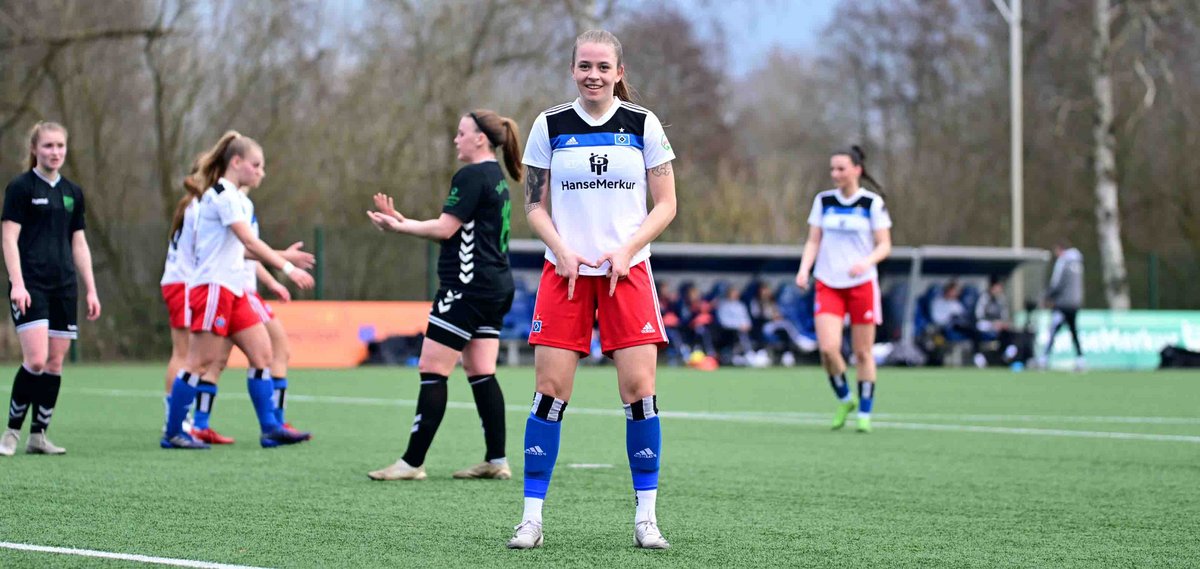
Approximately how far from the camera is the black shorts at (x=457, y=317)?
26.4 ft

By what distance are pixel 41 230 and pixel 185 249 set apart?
4.60ft

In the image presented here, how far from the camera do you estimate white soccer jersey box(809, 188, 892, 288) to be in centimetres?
1180

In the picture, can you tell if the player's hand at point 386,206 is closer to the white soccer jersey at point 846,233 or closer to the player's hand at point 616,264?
the player's hand at point 616,264

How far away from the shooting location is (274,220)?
28.1 meters

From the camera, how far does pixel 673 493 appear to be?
754 cm

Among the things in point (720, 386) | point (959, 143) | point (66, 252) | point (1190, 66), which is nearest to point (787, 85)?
point (959, 143)

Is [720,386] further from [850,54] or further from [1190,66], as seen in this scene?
[850,54]

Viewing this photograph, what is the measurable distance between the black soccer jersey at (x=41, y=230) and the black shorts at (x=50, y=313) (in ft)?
0.15

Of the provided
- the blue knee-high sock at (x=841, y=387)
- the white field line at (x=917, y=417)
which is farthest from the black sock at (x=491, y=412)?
the white field line at (x=917, y=417)

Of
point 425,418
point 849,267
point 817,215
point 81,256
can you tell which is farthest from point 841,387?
point 81,256

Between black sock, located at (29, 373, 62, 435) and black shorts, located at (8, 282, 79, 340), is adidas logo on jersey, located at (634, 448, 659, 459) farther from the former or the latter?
black sock, located at (29, 373, 62, 435)

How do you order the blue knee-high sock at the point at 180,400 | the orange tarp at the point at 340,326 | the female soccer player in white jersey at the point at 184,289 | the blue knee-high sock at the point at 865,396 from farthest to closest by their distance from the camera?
1. the orange tarp at the point at 340,326
2. the blue knee-high sock at the point at 865,396
3. the female soccer player in white jersey at the point at 184,289
4. the blue knee-high sock at the point at 180,400

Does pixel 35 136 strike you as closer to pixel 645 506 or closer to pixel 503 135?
pixel 503 135

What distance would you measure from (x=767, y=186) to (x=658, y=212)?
2939cm
